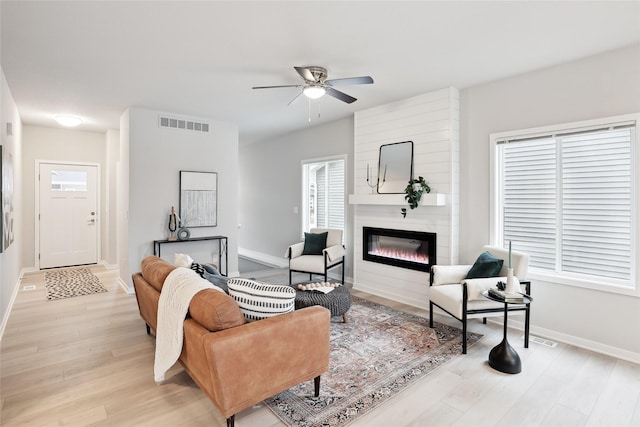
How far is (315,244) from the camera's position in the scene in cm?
535

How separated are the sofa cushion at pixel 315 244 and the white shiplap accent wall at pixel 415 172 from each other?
54cm

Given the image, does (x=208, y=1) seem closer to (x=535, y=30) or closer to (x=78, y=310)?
(x=535, y=30)

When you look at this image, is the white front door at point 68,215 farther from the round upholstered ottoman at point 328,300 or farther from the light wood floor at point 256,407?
the round upholstered ottoman at point 328,300

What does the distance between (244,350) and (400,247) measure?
3.15 m

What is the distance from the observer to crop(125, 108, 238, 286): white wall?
15.8 ft

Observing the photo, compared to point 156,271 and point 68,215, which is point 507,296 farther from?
point 68,215

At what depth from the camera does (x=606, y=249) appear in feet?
10.2

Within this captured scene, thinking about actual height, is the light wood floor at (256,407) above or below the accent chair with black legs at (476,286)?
below

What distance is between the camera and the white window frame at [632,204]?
2893 mm

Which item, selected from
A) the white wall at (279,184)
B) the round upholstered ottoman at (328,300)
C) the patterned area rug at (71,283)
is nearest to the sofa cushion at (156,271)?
the round upholstered ottoman at (328,300)

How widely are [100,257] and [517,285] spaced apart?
7.38 m

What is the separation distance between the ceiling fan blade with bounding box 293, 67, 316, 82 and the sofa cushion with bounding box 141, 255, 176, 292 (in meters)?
2.02

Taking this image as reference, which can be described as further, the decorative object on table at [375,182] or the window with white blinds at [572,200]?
the decorative object on table at [375,182]

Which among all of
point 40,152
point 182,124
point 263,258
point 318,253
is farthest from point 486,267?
point 40,152
